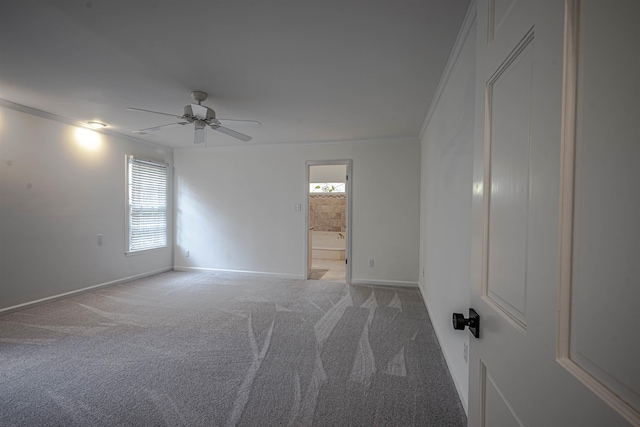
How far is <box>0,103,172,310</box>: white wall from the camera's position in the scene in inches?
128

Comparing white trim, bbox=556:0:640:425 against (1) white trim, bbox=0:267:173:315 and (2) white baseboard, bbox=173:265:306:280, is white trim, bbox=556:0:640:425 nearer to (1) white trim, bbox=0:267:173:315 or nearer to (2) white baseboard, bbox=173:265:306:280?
(2) white baseboard, bbox=173:265:306:280

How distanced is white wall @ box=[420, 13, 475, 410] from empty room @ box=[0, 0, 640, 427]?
0.10 ft

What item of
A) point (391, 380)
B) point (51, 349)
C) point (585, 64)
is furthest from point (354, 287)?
point (585, 64)

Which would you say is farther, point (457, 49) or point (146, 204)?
point (146, 204)

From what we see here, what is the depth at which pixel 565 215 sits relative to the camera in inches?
20.2

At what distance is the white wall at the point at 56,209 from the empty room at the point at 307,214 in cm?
3

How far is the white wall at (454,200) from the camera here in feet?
5.87

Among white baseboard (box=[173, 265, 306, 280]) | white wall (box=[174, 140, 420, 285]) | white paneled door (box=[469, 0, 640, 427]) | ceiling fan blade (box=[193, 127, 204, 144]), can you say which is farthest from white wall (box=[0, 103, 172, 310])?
white paneled door (box=[469, 0, 640, 427])

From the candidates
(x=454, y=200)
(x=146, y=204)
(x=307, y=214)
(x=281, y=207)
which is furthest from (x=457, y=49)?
(x=146, y=204)

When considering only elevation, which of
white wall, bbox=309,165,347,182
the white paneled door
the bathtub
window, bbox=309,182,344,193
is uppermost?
white wall, bbox=309,165,347,182

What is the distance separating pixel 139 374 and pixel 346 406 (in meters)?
1.52

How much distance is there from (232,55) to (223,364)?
7.78ft

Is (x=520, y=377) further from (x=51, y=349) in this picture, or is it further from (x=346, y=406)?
(x=51, y=349)

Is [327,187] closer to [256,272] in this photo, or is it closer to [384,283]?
[256,272]
